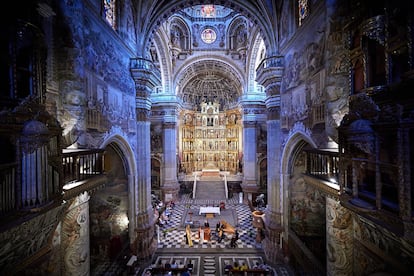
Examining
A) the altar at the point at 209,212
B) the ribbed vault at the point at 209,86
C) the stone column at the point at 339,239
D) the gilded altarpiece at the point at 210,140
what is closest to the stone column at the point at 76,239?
the stone column at the point at 339,239

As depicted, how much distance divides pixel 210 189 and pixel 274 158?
12747 mm

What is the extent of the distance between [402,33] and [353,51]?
146cm

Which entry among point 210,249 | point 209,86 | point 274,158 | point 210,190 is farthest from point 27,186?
point 209,86

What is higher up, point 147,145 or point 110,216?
point 147,145

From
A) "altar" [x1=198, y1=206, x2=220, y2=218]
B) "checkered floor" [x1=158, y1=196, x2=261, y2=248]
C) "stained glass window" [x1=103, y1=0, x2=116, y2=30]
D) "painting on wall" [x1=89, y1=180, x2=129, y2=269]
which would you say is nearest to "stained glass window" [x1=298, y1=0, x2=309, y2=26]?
"stained glass window" [x1=103, y1=0, x2=116, y2=30]

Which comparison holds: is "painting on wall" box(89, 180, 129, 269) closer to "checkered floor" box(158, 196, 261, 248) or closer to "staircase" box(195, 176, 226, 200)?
"checkered floor" box(158, 196, 261, 248)

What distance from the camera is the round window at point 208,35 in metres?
21.8

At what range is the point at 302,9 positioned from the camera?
8562 mm

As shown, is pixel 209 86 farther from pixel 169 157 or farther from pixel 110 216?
pixel 110 216

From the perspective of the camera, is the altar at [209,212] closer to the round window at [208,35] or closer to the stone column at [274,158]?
the stone column at [274,158]

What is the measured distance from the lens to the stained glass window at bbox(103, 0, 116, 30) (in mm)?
8625

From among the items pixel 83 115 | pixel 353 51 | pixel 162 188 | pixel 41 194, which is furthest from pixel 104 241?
pixel 353 51

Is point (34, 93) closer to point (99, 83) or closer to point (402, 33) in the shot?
point (99, 83)

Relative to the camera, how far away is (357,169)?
411 centimetres
